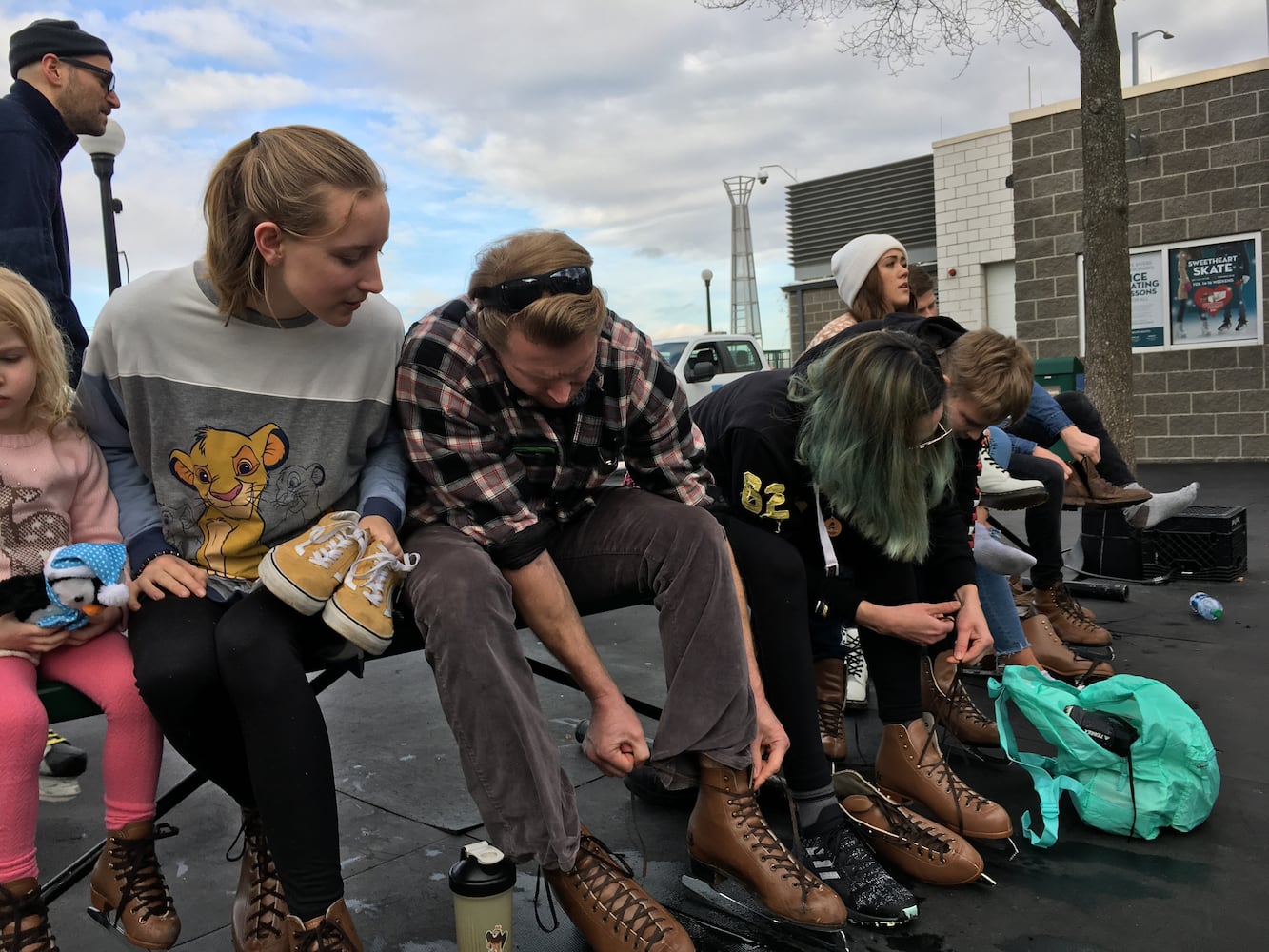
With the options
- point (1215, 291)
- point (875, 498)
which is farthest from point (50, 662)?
point (1215, 291)

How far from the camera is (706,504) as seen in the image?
2.13 meters

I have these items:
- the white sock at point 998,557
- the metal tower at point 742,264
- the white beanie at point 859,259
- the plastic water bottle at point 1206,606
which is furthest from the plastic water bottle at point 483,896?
the metal tower at point 742,264

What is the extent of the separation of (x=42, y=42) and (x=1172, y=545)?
4970mm

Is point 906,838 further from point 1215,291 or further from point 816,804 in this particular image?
point 1215,291

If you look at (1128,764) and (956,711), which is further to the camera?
(956,711)

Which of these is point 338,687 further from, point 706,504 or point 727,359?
point 727,359

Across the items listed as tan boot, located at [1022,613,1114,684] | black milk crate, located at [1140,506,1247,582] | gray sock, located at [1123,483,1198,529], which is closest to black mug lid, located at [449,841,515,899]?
tan boot, located at [1022,613,1114,684]

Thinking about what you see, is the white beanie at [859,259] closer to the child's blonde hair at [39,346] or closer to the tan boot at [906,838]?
the tan boot at [906,838]

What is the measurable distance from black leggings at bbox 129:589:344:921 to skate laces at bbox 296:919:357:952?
0.02m

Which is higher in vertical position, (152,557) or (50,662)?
(152,557)

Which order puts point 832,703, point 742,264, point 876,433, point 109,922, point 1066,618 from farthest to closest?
point 742,264
point 1066,618
point 832,703
point 876,433
point 109,922

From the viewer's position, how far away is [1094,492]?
14.0ft

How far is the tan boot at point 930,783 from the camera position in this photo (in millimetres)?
2146

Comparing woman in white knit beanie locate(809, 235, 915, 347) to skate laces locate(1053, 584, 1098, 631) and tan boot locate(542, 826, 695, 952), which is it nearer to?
skate laces locate(1053, 584, 1098, 631)
